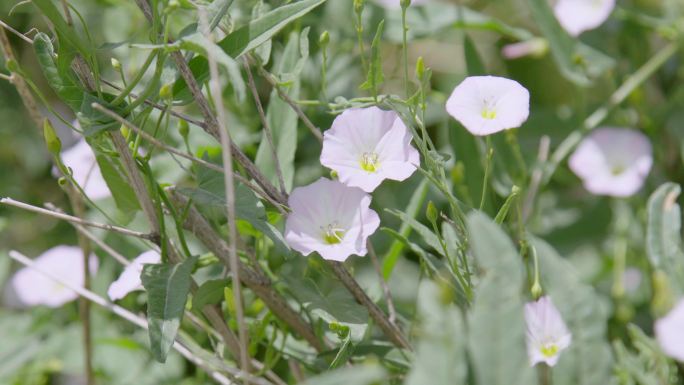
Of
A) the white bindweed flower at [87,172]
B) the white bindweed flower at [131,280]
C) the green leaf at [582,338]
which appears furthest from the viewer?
the white bindweed flower at [87,172]

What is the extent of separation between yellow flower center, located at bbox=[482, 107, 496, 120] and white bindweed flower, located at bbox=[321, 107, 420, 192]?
0.25 feet

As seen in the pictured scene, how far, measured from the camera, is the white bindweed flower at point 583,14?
4.53 feet

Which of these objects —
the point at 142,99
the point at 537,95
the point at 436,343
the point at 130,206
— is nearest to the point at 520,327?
the point at 436,343

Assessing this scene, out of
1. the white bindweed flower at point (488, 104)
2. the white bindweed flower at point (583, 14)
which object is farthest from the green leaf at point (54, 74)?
the white bindweed flower at point (583, 14)

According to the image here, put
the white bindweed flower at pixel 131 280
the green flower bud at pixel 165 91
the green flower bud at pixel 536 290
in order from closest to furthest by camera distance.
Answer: the green flower bud at pixel 165 91 → the green flower bud at pixel 536 290 → the white bindweed flower at pixel 131 280

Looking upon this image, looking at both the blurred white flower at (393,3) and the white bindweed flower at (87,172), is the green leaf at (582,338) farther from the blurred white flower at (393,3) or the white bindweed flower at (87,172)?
the blurred white flower at (393,3)

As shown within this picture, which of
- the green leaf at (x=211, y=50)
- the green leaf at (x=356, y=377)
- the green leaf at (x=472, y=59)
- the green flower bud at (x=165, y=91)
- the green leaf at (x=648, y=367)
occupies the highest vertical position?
the green leaf at (x=211, y=50)

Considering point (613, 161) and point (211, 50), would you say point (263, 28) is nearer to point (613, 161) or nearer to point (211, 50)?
point (211, 50)

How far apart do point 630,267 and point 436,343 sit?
1.02 metres

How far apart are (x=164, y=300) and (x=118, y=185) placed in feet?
0.49

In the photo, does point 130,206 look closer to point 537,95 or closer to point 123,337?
point 123,337

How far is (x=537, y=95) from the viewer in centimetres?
181

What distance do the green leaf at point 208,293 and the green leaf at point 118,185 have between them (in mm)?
112

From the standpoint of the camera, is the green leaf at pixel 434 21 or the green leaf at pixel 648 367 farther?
the green leaf at pixel 434 21
